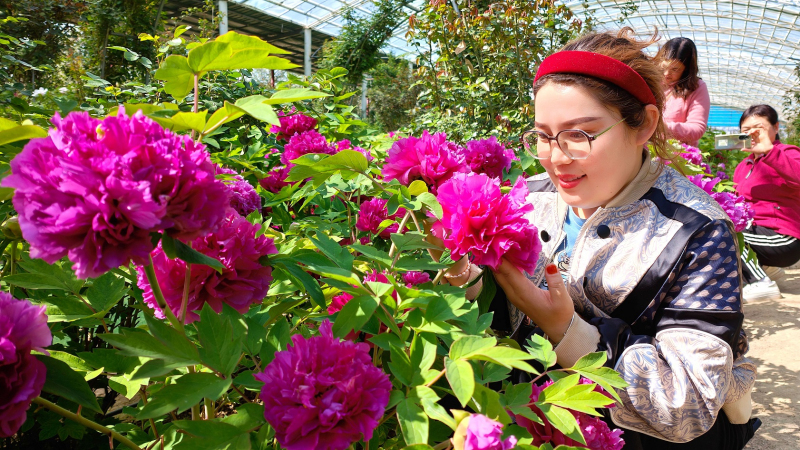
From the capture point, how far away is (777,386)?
11.7 ft

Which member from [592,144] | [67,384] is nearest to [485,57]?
[592,144]

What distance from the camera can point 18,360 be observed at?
60 centimetres

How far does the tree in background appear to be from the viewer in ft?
14.0

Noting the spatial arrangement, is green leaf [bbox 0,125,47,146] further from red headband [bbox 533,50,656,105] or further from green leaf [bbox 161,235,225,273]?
red headband [bbox 533,50,656,105]

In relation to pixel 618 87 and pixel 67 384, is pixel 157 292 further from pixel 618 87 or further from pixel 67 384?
pixel 618 87

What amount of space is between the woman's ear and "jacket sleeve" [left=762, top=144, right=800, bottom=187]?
4.45 meters

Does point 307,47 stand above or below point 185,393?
above

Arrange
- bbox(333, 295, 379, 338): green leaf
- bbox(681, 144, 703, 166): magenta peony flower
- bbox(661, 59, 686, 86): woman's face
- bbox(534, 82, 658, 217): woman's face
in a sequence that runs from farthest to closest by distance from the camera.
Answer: bbox(661, 59, 686, 86): woman's face → bbox(681, 144, 703, 166): magenta peony flower → bbox(534, 82, 658, 217): woman's face → bbox(333, 295, 379, 338): green leaf

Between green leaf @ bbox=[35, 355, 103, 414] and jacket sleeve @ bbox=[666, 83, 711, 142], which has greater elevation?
jacket sleeve @ bbox=[666, 83, 711, 142]

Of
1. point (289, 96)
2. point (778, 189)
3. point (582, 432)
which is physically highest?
point (289, 96)

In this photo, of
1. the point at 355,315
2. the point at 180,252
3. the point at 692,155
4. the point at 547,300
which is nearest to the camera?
the point at 180,252

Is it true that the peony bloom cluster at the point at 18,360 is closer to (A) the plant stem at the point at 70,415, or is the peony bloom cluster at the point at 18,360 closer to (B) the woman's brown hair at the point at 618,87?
(A) the plant stem at the point at 70,415

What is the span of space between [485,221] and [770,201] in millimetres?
5520

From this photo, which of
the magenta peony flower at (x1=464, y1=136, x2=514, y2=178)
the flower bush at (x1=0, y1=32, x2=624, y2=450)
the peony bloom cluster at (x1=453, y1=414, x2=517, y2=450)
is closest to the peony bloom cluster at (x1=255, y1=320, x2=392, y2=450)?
the flower bush at (x1=0, y1=32, x2=624, y2=450)
